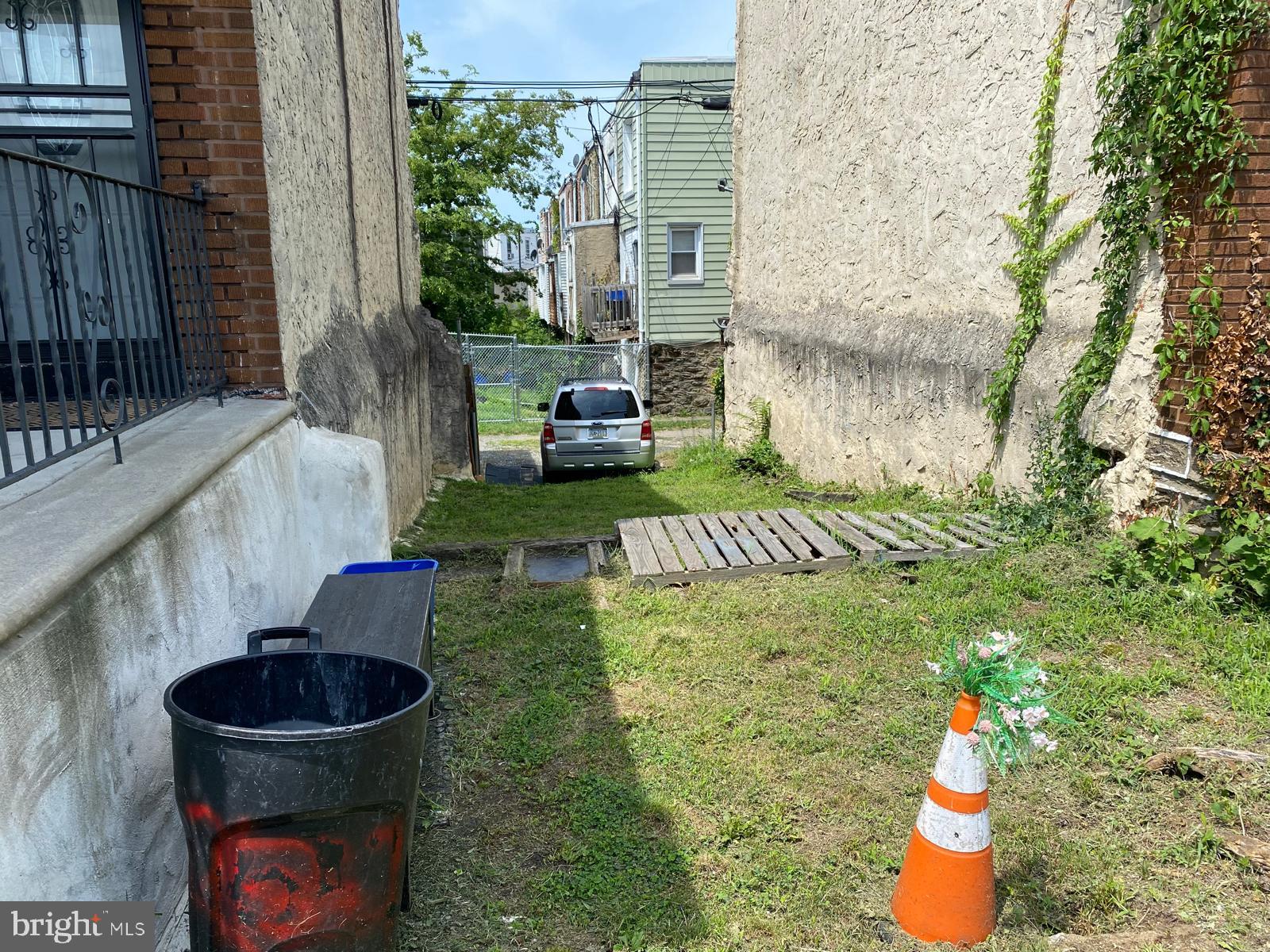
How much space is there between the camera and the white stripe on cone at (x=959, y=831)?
271cm

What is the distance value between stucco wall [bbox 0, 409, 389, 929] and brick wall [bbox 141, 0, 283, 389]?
27.5 inches

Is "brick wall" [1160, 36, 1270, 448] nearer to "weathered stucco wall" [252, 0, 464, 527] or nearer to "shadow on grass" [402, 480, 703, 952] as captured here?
"shadow on grass" [402, 480, 703, 952]

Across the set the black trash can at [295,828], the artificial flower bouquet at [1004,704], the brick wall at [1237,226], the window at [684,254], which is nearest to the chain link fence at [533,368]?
the window at [684,254]

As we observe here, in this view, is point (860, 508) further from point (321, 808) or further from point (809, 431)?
point (321, 808)

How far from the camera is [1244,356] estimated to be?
4.75 m

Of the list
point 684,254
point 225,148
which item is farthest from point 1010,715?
point 684,254

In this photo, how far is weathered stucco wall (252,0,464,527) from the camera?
200 inches

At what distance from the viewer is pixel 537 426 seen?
23.1 m

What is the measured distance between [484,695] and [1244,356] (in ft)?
14.8

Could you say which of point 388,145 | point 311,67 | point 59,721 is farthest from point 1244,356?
point 388,145

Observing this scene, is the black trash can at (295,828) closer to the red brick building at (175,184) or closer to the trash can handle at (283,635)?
the trash can handle at (283,635)

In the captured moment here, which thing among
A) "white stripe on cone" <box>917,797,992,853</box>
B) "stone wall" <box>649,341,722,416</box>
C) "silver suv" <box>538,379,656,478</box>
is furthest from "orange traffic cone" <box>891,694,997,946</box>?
"stone wall" <box>649,341,722,416</box>

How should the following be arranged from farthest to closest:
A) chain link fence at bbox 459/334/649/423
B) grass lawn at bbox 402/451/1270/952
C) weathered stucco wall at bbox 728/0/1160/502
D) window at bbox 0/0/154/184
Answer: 1. chain link fence at bbox 459/334/649/423
2. weathered stucco wall at bbox 728/0/1160/502
3. window at bbox 0/0/154/184
4. grass lawn at bbox 402/451/1270/952

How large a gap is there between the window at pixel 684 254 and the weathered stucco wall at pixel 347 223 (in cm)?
1078
